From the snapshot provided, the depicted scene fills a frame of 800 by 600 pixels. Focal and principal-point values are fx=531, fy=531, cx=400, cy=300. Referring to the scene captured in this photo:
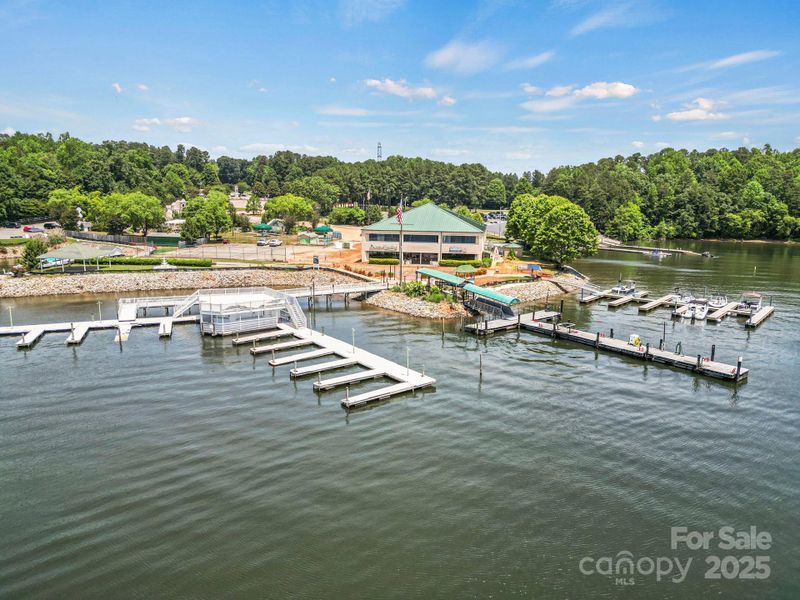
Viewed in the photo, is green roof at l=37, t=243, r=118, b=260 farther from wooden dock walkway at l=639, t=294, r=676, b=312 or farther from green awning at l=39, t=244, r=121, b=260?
wooden dock walkway at l=639, t=294, r=676, b=312

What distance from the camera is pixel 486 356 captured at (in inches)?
1987

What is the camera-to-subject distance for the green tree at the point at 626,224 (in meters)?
155

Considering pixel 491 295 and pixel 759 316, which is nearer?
pixel 491 295

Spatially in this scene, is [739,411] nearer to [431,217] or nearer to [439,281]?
[439,281]

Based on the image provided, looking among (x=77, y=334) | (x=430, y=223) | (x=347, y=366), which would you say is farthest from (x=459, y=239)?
(x=77, y=334)

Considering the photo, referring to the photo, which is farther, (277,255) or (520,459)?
(277,255)

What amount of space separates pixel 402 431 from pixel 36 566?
20114 millimetres

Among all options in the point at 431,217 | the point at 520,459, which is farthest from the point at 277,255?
the point at 520,459

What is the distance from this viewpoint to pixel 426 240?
89188 millimetres

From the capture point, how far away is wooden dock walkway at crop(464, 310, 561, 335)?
189 ft

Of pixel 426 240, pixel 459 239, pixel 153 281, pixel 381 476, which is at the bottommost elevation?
pixel 381 476

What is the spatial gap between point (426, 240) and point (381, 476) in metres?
63.2

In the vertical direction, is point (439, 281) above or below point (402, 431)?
above

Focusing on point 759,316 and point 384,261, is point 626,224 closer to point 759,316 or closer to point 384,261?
point 384,261
